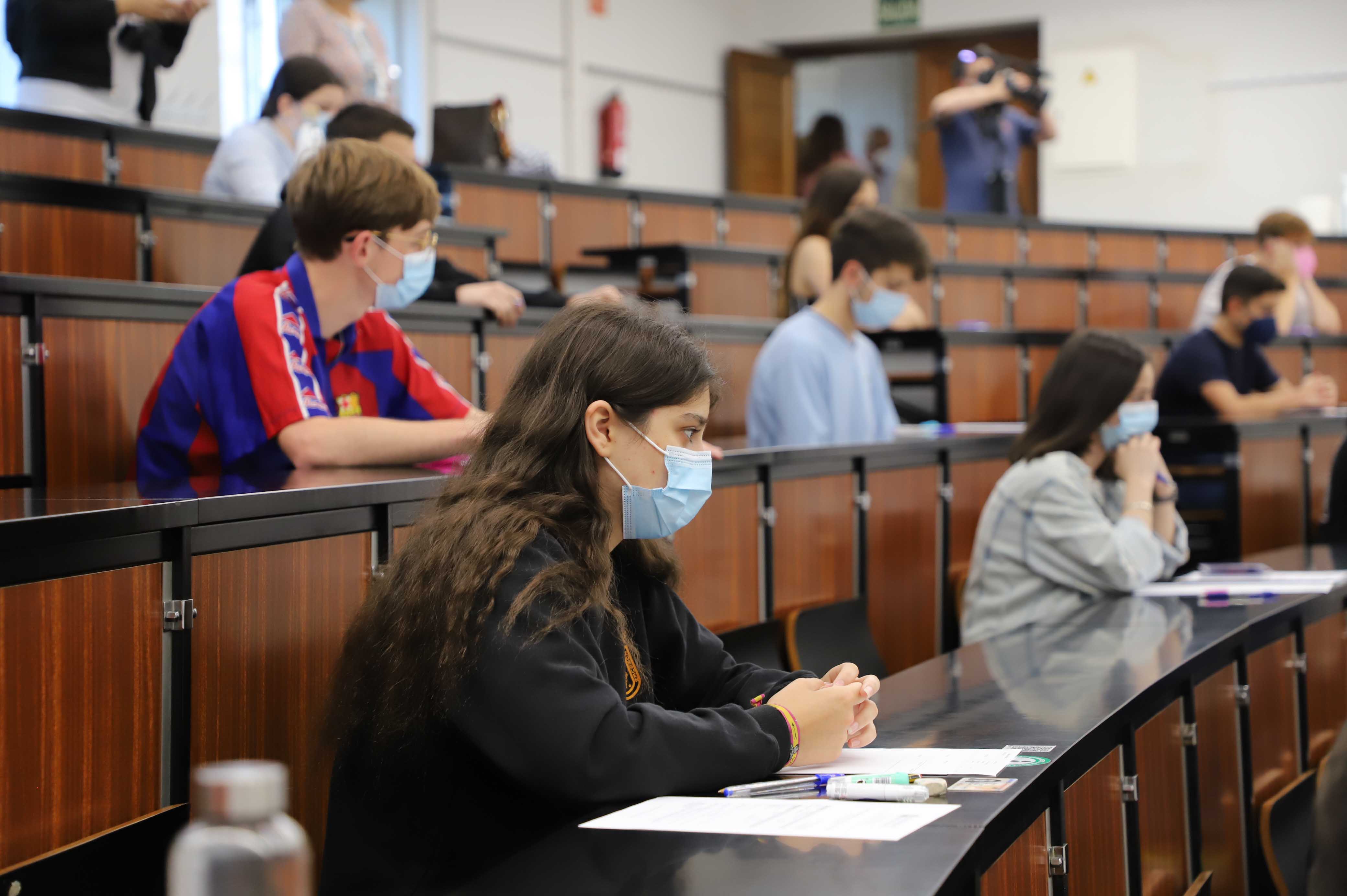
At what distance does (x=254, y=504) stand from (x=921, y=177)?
934cm

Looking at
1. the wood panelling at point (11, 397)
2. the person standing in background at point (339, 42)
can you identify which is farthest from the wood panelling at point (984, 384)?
the wood panelling at point (11, 397)

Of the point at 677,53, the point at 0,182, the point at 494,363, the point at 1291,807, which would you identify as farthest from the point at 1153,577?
the point at 677,53

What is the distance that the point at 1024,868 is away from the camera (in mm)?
1514

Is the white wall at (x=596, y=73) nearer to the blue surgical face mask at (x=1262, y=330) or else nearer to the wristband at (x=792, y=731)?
the blue surgical face mask at (x=1262, y=330)

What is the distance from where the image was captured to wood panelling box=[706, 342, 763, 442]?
4.25 metres

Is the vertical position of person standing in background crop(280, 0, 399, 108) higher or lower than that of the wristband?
higher

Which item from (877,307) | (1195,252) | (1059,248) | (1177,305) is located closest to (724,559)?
(877,307)

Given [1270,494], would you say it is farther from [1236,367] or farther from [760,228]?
[760,228]

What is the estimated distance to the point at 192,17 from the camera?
3.61m

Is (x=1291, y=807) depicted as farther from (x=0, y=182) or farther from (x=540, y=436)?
(x=0, y=182)

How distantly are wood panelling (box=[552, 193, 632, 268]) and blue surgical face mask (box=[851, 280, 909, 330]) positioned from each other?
94.1 inches

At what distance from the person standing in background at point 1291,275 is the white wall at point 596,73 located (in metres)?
4.14

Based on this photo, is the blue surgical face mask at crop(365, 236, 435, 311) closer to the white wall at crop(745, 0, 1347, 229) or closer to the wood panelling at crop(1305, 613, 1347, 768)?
the wood panelling at crop(1305, 613, 1347, 768)

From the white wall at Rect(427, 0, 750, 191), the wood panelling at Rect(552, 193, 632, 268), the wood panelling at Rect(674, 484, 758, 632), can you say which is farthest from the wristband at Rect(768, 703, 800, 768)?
the white wall at Rect(427, 0, 750, 191)
